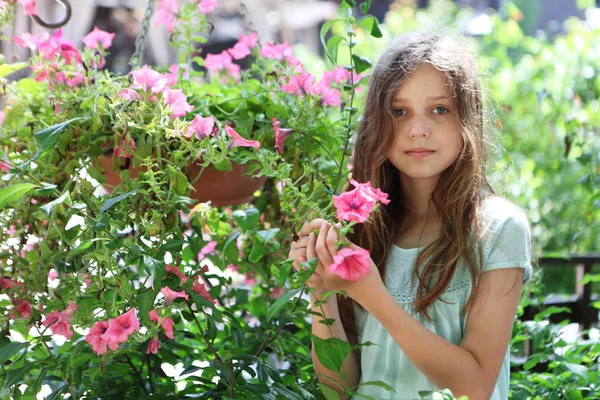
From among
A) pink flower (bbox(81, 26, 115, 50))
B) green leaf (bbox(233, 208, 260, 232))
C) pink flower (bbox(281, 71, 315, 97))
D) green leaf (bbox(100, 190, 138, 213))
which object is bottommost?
green leaf (bbox(233, 208, 260, 232))

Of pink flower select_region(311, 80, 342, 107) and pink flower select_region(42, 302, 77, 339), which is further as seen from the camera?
A: pink flower select_region(311, 80, 342, 107)

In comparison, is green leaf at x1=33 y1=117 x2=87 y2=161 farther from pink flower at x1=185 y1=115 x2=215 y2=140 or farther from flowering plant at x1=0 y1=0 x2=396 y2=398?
pink flower at x1=185 y1=115 x2=215 y2=140

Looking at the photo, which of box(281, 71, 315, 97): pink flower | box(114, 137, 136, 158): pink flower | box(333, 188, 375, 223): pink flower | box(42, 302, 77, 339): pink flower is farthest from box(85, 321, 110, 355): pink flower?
box(281, 71, 315, 97): pink flower

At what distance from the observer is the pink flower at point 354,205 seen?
2.65 feet

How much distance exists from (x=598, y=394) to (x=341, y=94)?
0.63 metres

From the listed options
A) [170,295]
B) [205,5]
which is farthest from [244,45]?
[170,295]

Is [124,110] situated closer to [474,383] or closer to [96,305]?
[96,305]

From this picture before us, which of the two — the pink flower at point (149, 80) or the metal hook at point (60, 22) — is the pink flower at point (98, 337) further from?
the metal hook at point (60, 22)

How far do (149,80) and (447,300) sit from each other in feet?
1.62

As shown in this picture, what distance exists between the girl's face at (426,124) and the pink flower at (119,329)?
424 millimetres

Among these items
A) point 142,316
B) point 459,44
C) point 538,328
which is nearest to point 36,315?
point 142,316

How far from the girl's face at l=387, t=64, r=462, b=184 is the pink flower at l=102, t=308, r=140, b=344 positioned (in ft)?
1.39

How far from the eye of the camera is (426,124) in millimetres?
1090

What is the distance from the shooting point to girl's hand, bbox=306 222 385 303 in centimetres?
88
